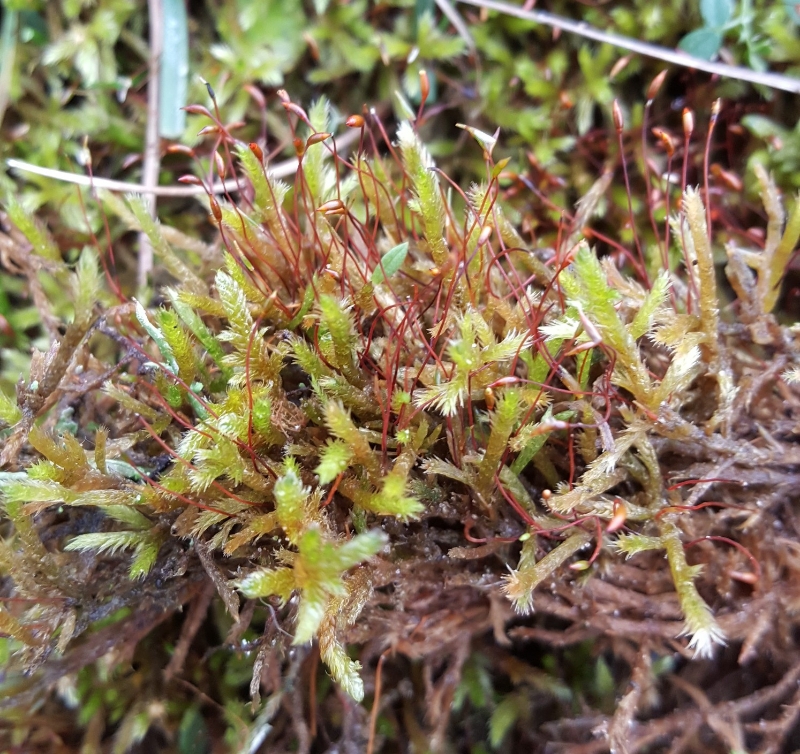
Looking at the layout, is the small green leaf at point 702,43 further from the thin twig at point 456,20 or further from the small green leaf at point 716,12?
the thin twig at point 456,20

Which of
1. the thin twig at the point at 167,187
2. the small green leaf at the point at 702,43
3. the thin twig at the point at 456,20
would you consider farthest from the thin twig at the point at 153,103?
the small green leaf at the point at 702,43

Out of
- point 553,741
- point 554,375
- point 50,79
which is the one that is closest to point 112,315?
point 50,79

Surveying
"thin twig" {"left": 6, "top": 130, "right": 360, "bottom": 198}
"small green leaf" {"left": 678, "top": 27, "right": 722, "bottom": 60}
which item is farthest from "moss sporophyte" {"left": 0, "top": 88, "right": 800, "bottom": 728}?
"small green leaf" {"left": 678, "top": 27, "right": 722, "bottom": 60}

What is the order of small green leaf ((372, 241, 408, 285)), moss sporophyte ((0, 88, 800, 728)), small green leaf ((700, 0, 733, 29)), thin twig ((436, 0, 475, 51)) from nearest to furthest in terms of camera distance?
moss sporophyte ((0, 88, 800, 728)) < small green leaf ((372, 241, 408, 285)) < small green leaf ((700, 0, 733, 29)) < thin twig ((436, 0, 475, 51))

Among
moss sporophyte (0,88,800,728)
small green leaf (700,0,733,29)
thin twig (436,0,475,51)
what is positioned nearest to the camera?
moss sporophyte (0,88,800,728)

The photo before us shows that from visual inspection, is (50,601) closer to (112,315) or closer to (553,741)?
(112,315)

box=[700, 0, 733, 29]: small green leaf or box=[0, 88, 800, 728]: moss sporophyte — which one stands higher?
box=[700, 0, 733, 29]: small green leaf

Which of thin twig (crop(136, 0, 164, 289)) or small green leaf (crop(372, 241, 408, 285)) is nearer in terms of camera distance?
small green leaf (crop(372, 241, 408, 285))

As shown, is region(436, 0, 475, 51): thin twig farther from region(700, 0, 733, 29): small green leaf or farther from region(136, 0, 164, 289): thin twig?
region(136, 0, 164, 289): thin twig

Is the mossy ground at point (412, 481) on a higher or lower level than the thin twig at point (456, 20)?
lower
